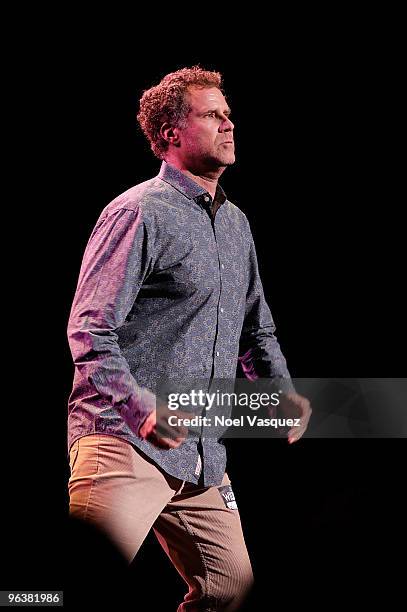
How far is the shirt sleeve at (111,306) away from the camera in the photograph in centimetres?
197

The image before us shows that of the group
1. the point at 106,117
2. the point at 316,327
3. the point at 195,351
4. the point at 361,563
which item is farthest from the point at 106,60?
the point at 361,563

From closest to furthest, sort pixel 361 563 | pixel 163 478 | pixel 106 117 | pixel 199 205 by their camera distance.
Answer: pixel 163 478 → pixel 199 205 → pixel 361 563 → pixel 106 117

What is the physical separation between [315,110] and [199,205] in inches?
53.0

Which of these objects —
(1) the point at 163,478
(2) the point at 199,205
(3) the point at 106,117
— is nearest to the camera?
(1) the point at 163,478

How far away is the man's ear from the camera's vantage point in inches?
96.7

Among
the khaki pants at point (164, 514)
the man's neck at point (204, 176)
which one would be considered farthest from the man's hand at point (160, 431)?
the man's neck at point (204, 176)

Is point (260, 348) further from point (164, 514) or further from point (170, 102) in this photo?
point (170, 102)

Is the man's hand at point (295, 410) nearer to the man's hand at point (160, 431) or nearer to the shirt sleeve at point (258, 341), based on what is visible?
the shirt sleeve at point (258, 341)

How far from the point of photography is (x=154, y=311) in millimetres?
2195

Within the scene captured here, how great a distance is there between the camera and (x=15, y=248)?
3188 millimetres

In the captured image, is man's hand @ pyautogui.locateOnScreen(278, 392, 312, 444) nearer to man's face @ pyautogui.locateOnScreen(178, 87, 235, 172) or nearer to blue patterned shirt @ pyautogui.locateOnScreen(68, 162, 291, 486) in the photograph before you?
blue patterned shirt @ pyautogui.locateOnScreen(68, 162, 291, 486)

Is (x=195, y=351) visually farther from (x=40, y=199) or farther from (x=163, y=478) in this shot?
(x=40, y=199)

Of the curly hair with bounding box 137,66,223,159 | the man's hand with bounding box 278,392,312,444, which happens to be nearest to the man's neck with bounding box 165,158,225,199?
the curly hair with bounding box 137,66,223,159

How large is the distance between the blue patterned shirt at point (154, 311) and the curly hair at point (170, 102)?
0.16m
